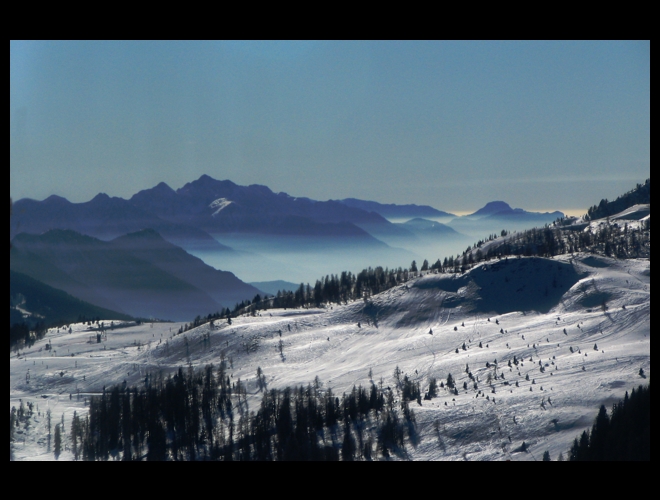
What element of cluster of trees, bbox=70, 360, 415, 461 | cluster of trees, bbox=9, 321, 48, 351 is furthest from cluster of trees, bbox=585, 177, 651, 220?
cluster of trees, bbox=9, 321, 48, 351

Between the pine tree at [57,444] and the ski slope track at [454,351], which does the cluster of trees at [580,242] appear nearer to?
the ski slope track at [454,351]

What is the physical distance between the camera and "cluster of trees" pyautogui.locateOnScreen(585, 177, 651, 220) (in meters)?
180

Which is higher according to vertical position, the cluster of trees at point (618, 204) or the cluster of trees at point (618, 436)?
the cluster of trees at point (618, 204)

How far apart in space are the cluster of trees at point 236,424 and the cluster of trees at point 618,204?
149 metres

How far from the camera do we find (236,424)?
53875 millimetres

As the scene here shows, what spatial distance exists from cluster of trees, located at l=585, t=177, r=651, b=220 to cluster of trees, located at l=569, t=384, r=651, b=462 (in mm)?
150742

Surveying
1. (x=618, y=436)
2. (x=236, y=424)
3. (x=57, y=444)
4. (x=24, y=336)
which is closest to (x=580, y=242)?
(x=618, y=436)

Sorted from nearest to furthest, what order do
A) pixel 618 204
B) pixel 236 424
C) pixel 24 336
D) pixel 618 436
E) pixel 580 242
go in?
pixel 618 436, pixel 236 424, pixel 24 336, pixel 580 242, pixel 618 204

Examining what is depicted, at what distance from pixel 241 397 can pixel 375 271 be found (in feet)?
213

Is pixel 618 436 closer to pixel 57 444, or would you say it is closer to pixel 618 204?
pixel 57 444

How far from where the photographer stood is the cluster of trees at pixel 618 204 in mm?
179988

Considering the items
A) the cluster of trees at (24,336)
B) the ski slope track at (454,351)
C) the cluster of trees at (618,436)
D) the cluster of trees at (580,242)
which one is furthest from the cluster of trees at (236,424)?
the cluster of trees at (580,242)

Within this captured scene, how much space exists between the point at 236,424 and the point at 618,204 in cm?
16964

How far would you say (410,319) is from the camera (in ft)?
300
